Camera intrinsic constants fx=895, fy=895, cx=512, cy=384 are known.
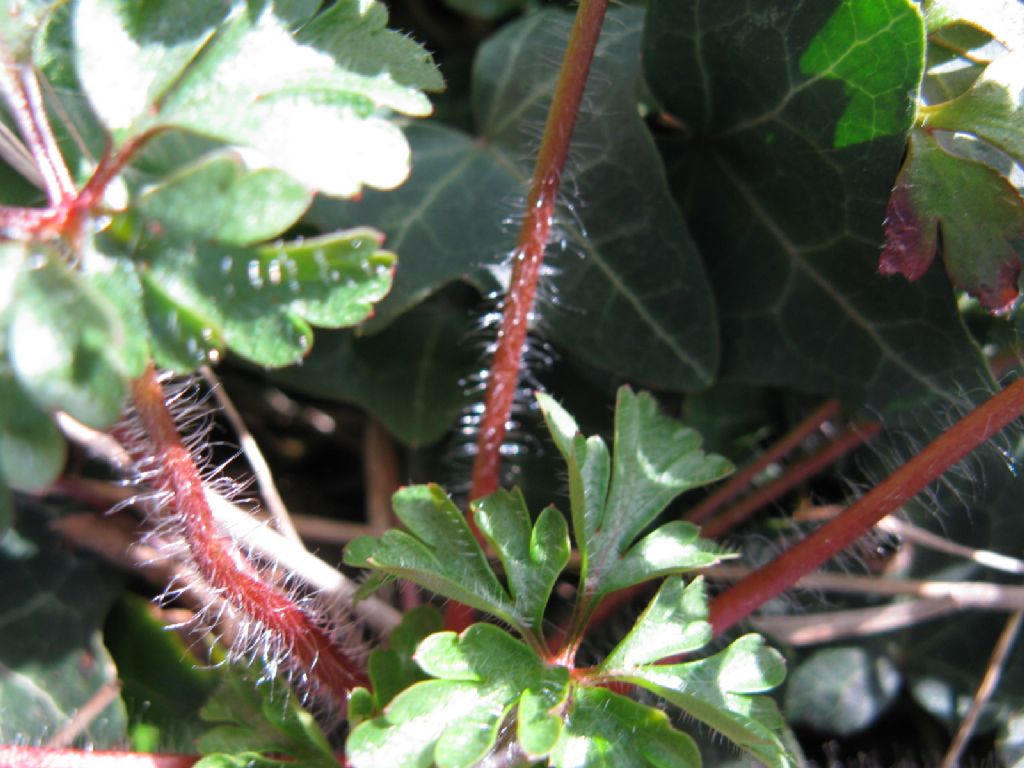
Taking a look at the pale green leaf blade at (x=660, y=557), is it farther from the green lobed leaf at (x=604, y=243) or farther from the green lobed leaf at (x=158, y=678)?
the green lobed leaf at (x=158, y=678)

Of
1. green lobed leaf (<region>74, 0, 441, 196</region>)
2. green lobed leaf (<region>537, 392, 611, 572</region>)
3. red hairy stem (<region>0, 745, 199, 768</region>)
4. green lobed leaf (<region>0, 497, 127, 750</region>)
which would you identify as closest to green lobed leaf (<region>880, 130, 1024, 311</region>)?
green lobed leaf (<region>537, 392, 611, 572</region>)

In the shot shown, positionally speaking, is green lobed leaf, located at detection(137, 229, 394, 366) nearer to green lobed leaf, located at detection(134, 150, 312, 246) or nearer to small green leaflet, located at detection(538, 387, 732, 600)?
green lobed leaf, located at detection(134, 150, 312, 246)

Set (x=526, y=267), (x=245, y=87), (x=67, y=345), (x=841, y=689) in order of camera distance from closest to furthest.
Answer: (x=67, y=345) < (x=245, y=87) < (x=526, y=267) < (x=841, y=689)

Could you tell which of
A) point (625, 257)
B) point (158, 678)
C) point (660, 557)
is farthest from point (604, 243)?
point (158, 678)

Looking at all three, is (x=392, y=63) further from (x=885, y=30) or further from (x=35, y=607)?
(x=35, y=607)

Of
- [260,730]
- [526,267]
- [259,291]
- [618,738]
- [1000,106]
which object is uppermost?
[1000,106]

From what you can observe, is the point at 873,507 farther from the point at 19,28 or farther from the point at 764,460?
the point at 19,28

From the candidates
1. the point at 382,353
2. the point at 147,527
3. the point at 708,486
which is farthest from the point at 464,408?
the point at 147,527
